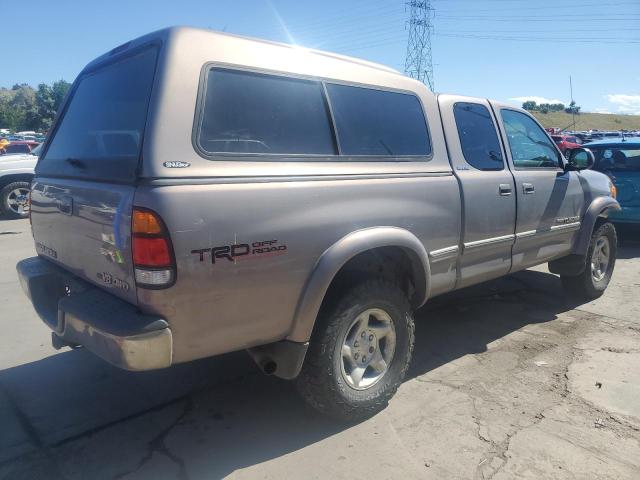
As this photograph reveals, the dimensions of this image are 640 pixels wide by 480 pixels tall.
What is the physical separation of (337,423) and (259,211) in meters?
1.49

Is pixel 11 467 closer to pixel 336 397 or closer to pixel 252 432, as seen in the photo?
pixel 252 432

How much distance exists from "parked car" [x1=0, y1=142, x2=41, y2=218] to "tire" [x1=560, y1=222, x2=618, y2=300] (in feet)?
32.8

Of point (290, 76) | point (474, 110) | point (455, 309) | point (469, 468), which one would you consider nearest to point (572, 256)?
point (455, 309)

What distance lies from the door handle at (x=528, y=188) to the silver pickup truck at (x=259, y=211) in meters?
0.36

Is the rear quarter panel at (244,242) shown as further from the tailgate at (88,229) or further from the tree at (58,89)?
the tree at (58,89)

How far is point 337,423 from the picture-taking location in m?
3.17

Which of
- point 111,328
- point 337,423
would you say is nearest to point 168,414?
point 337,423

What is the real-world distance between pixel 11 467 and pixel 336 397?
1746mm

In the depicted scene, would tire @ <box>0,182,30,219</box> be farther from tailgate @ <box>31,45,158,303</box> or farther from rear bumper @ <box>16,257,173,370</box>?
rear bumper @ <box>16,257,173,370</box>

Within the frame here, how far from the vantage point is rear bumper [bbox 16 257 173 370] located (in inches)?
88.6

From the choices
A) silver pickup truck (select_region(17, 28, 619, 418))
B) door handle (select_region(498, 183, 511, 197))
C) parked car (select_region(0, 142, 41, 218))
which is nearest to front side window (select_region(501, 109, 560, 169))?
door handle (select_region(498, 183, 511, 197))

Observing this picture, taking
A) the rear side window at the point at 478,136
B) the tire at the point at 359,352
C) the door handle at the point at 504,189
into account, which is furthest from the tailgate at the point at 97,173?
the door handle at the point at 504,189

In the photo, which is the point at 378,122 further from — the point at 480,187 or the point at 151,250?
the point at 151,250

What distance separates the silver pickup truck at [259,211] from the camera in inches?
91.0
